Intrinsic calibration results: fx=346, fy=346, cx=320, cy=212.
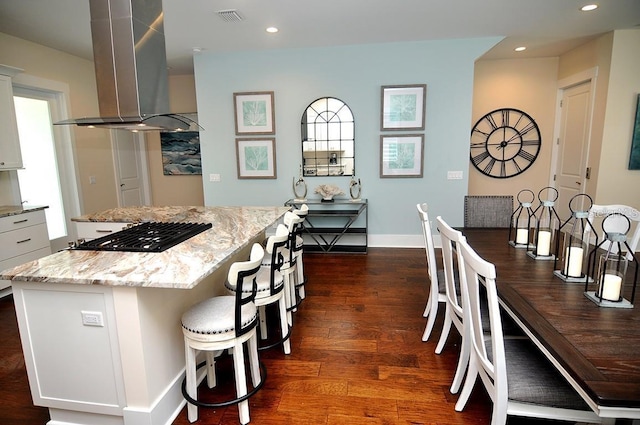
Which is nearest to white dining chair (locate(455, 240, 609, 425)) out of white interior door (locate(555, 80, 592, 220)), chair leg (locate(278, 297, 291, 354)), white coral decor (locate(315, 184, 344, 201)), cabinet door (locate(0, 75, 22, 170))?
chair leg (locate(278, 297, 291, 354))

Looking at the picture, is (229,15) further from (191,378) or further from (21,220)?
(191,378)

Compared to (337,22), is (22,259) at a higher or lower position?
lower

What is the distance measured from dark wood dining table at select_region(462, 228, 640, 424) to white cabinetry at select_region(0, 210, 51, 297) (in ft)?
14.1

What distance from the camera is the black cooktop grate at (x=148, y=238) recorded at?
6.48 ft

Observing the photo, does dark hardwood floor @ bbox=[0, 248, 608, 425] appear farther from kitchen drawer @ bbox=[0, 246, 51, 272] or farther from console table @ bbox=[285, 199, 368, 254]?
console table @ bbox=[285, 199, 368, 254]

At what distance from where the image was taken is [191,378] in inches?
71.2

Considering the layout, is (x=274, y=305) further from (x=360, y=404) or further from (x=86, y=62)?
(x=86, y=62)

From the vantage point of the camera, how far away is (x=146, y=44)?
262 centimetres

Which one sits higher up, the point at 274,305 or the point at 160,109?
the point at 160,109

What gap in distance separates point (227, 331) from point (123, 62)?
2090 millimetres

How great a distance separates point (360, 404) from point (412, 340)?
0.81 meters

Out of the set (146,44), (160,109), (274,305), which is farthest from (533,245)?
(146,44)

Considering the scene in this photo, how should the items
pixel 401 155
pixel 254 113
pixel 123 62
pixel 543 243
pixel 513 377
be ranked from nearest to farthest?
pixel 513 377, pixel 543 243, pixel 123 62, pixel 401 155, pixel 254 113

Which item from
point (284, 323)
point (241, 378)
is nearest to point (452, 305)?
point (284, 323)
